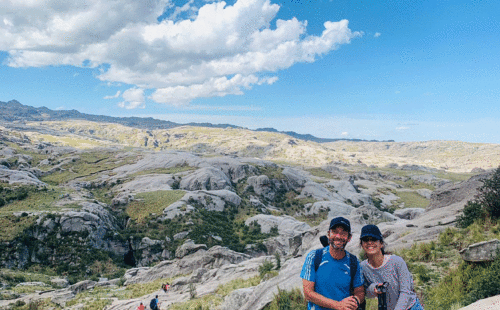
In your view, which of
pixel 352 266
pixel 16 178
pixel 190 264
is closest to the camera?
pixel 352 266

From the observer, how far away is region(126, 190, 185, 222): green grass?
7981 centimetres

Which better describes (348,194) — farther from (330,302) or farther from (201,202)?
(330,302)

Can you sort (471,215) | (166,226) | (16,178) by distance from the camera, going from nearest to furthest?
(471,215), (166,226), (16,178)

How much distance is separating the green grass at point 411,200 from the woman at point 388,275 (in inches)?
6178

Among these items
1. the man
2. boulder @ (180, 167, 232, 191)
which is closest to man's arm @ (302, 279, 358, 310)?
the man

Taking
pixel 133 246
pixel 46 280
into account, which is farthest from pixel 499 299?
pixel 133 246

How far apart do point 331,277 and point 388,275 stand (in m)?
1.35

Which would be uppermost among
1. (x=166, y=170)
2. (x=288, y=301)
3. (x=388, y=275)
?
(x=388, y=275)

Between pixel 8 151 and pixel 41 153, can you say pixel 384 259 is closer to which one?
pixel 8 151

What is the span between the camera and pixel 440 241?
16266mm

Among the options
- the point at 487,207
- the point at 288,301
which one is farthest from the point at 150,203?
the point at 487,207

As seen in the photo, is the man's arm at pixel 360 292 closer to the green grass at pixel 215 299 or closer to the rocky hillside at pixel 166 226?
the rocky hillside at pixel 166 226

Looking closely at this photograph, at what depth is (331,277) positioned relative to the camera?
19.2 feet

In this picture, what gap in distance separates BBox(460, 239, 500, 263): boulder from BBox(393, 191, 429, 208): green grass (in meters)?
149
